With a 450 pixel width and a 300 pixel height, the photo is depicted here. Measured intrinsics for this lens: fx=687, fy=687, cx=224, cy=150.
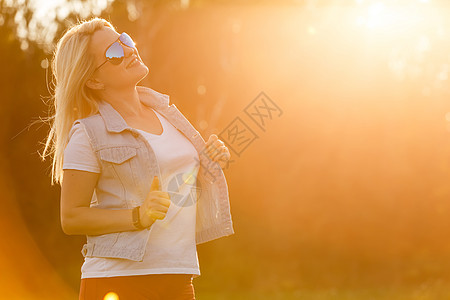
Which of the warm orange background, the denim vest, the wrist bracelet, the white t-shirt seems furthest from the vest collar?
the warm orange background

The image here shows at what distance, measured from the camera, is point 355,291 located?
37.2 feet

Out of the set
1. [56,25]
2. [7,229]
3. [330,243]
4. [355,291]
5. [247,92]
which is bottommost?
[355,291]

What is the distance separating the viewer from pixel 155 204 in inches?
100

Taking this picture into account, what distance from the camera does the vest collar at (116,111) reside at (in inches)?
109

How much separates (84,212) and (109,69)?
0.63 metres

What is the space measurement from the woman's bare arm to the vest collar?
0.76 ft

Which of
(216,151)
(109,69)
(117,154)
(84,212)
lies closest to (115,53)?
(109,69)

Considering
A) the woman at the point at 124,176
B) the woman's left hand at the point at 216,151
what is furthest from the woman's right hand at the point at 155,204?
the woman's left hand at the point at 216,151

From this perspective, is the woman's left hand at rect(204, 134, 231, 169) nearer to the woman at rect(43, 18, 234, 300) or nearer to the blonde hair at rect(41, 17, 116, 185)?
the woman at rect(43, 18, 234, 300)

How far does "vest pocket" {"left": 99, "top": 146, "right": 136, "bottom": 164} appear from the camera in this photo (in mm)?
2664

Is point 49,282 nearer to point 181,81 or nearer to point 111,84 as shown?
point 181,81

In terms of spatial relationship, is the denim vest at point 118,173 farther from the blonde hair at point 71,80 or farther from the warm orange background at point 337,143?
the warm orange background at point 337,143

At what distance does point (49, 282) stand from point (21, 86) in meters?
3.25

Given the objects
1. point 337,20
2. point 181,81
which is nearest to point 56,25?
point 181,81
